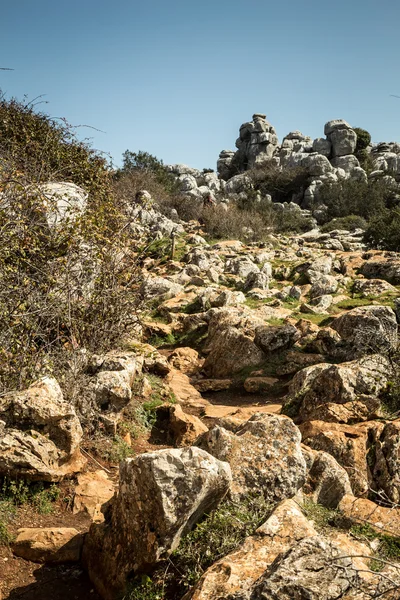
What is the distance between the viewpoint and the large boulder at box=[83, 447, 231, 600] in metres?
3.64

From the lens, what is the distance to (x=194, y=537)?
3801 millimetres

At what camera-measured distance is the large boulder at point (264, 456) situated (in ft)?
14.0

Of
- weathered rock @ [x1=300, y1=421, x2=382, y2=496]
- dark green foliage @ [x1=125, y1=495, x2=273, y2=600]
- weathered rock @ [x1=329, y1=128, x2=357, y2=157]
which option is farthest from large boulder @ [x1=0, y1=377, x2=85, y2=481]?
weathered rock @ [x1=329, y1=128, x2=357, y2=157]

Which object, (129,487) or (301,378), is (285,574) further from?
(301,378)

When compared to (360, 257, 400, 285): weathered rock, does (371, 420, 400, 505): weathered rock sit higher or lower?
lower

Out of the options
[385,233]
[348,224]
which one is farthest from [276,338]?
[348,224]

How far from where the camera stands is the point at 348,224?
32.6 metres

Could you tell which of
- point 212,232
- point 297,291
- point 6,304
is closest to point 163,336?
point 297,291

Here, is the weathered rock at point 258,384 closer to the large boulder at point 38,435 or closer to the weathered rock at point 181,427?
the weathered rock at point 181,427

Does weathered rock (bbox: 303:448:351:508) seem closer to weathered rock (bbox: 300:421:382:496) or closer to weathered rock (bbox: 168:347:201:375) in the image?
weathered rock (bbox: 300:421:382:496)

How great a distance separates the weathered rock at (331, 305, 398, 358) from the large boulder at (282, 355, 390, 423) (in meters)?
1.31

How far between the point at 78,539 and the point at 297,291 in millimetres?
12570

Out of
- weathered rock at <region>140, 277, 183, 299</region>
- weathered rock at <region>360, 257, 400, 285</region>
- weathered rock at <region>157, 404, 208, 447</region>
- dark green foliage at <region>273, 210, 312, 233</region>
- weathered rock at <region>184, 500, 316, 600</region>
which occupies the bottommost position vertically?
weathered rock at <region>157, 404, 208, 447</region>

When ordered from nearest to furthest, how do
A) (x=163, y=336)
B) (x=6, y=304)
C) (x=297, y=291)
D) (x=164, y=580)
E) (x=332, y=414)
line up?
(x=164, y=580), (x=6, y=304), (x=332, y=414), (x=163, y=336), (x=297, y=291)
